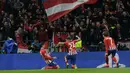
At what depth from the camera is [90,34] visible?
21.4 m

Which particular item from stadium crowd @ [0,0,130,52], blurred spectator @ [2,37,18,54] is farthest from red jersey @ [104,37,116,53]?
blurred spectator @ [2,37,18,54]

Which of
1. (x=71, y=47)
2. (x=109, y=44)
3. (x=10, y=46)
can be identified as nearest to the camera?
(x=109, y=44)

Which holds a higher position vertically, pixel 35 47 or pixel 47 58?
pixel 35 47

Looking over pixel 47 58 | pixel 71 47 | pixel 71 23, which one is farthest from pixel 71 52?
pixel 71 23

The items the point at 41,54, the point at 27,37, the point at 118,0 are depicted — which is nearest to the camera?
the point at 41,54

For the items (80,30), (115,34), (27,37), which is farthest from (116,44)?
(27,37)

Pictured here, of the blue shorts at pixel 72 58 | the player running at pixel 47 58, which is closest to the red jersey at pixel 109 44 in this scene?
the blue shorts at pixel 72 58

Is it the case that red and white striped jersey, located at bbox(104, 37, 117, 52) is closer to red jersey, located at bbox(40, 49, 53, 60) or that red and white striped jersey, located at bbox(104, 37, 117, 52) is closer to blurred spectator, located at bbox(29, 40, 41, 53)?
red jersey, located at bbox(40, 49, 53, 60)

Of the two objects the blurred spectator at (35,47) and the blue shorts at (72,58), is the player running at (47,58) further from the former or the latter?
the blurred spectator at (35,47)

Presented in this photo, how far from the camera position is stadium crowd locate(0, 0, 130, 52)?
21297 millimetres

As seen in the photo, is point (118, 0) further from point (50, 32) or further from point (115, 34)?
point (50, 32)

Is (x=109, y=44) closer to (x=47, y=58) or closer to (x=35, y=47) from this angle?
(x=47, y=58)

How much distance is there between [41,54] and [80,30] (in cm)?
273

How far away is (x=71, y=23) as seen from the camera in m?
22.7
